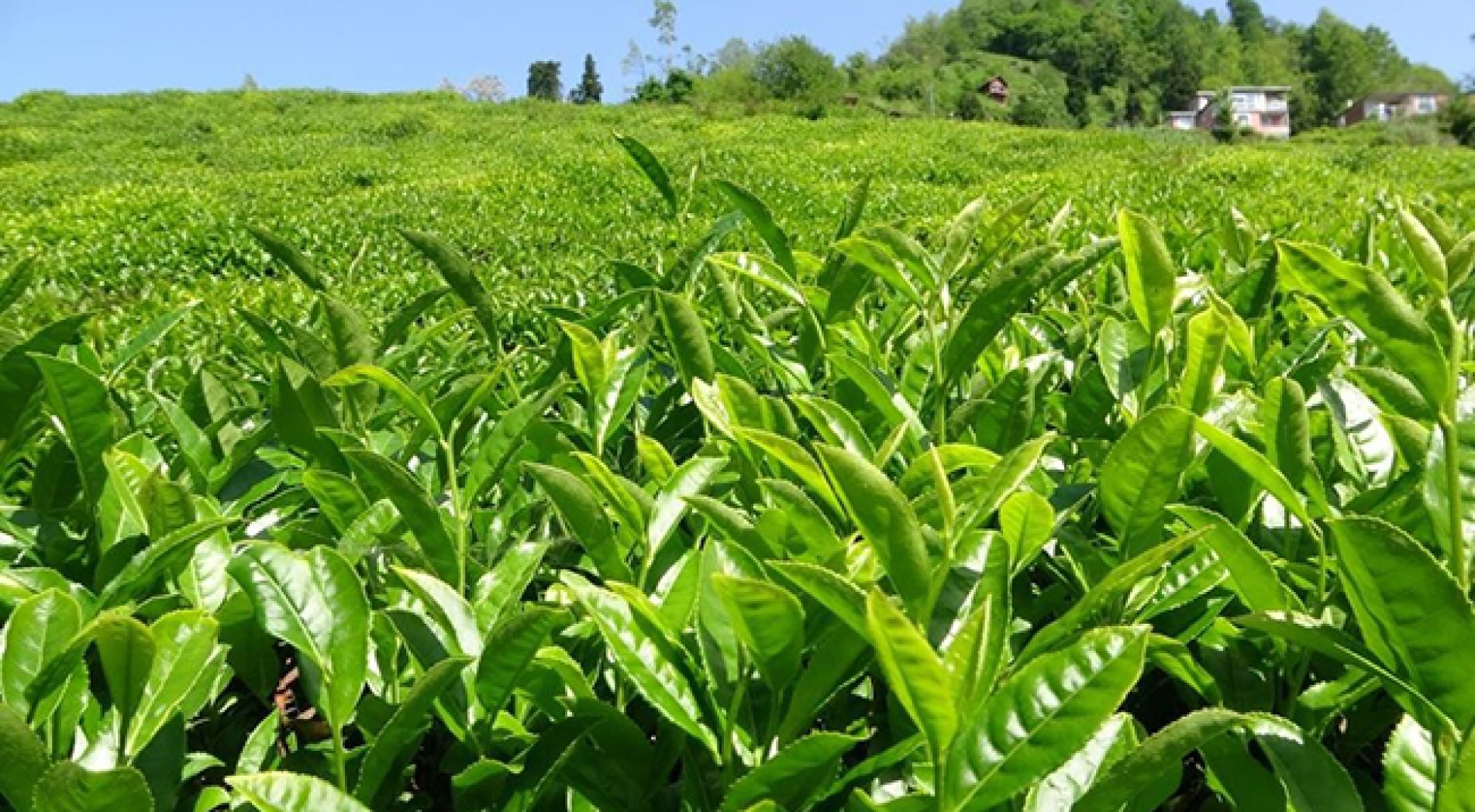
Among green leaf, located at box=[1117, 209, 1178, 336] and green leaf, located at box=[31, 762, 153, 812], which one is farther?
green leaf, located at box=[1117, 209, 1178, 336]

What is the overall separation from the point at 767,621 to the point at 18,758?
1.26ft

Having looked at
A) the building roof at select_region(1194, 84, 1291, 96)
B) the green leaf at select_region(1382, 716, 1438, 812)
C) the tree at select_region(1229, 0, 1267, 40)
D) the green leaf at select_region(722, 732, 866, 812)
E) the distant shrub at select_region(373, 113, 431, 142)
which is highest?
the tree at select_region(1229, 0, 1267, 40)

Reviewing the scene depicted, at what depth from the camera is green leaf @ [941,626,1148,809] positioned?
22.7 inches

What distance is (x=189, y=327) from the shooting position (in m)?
3.55

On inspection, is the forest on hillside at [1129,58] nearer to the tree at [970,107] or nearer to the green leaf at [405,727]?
the tree at [970,107]

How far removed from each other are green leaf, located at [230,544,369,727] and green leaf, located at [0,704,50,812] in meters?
0.15

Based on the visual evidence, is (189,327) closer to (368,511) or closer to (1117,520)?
(368,511)

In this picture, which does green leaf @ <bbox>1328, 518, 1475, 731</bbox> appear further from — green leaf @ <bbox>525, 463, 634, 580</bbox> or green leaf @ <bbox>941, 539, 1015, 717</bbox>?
green leaf @ <bbox>525, 463, 634, 580</bbox>

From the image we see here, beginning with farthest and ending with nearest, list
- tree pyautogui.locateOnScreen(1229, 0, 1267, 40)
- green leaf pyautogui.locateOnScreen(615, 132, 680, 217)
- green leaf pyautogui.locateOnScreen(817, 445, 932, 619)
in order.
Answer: tree pyautogui.locateOnScreen(1229, 0, 1267, 40)
green leaf pyautogui.locateOnScreen(615, 132, 680, 217)
green leaf pyautogui.locateOnScreen(817, 445, 932, 619)

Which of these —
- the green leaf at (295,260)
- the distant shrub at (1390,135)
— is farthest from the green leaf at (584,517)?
the distant shrub at (1390,135)

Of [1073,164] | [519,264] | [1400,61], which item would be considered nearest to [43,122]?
[1073,164]

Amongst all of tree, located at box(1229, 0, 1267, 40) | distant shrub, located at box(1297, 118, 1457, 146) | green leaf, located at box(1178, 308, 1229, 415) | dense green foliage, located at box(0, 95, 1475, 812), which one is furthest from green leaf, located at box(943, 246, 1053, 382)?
tree, located at box(1229, 0, 1267, 40)

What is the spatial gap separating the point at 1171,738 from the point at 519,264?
5.54m

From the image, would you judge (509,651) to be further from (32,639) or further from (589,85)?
(589,85)
